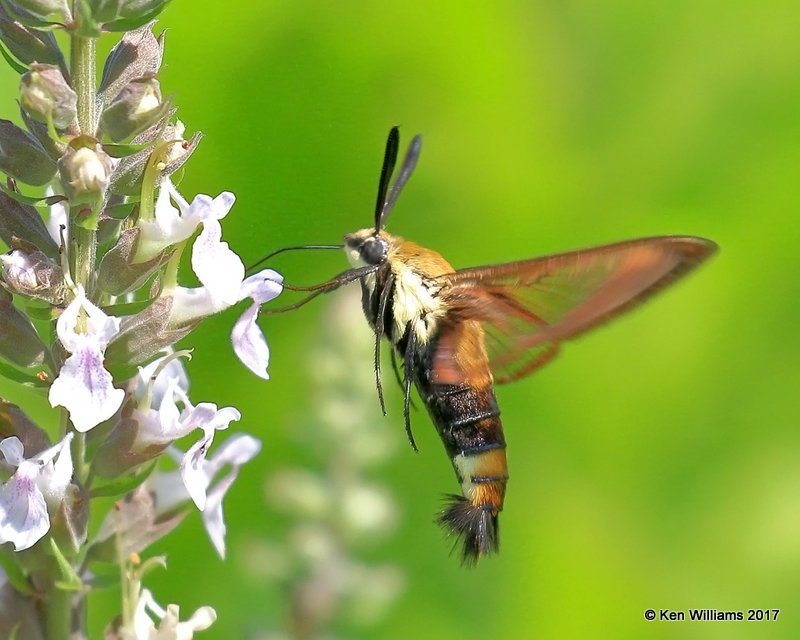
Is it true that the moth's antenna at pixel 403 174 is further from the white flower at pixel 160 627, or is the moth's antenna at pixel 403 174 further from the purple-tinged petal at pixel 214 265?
the white flower at pixel 160 627

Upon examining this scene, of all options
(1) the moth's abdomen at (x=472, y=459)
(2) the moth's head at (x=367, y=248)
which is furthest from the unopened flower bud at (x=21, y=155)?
(1) the moth's abdomen at (x=472, y=459)

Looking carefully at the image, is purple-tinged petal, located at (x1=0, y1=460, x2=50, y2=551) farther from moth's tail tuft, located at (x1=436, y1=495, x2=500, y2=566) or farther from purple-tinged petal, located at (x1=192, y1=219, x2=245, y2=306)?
moth's tail tuft, located at (x1=436, y1=495, x2=500, y2=566)

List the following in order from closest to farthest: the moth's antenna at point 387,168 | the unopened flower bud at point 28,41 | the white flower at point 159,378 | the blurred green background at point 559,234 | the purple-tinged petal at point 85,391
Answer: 1. the purple-tinged petal at point 85,391
2. the unopened flower bud at point 28,41
3. the white flower at point 159,378
4. the moth's antenna at point 387,168
5. the blurred green background at point 559,234

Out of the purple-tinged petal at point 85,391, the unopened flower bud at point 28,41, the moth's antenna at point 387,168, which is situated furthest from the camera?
the moth's antenna at point 387,168

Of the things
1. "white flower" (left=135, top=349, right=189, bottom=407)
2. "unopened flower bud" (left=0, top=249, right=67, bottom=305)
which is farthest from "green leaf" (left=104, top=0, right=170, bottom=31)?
"white flower" (left=135, top=349, right=189, bottom=407)

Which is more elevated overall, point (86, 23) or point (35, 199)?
point (86, 23)

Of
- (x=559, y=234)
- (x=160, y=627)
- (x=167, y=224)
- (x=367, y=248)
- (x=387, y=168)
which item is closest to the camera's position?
(x=167, y=224)

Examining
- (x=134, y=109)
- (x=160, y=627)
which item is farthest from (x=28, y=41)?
(x=160, y=627)

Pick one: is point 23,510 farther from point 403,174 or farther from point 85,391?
point 403,174
